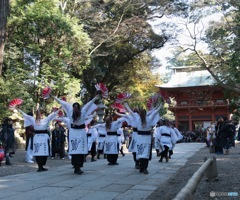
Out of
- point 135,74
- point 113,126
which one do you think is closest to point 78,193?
point 113,126

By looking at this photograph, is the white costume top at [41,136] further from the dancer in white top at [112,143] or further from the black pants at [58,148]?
the black pants at [58,148]

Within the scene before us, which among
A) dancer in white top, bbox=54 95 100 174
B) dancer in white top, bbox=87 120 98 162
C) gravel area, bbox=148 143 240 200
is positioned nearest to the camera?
gravel area, bbox=148 143 240 200

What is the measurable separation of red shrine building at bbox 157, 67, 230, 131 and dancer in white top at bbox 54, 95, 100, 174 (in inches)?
1001

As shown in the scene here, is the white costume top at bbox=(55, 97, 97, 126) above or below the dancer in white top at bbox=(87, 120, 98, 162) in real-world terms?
above

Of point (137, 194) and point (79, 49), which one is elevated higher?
point (79, 49)

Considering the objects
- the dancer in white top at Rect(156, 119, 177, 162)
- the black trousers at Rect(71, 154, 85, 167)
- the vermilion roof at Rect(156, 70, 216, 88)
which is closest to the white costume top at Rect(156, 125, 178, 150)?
the dancer in white top at Rect(156, 119, 177, 162)

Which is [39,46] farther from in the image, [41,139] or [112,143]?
[41,139]

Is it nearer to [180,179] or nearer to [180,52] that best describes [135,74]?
[180,52]

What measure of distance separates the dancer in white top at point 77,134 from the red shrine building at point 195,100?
83.4 feet

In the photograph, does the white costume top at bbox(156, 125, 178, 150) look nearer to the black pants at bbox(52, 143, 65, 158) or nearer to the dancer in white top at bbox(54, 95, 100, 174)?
the dancer in white top at bbox(54, 95, 100, 174)

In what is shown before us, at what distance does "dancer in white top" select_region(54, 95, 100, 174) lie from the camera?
8.01 m

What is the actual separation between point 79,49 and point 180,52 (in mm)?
9516

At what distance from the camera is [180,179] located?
24.7 feet

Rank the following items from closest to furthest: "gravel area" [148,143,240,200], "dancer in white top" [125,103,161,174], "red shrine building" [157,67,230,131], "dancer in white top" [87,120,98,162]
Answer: "gravel area" [148,143,240,200], "dancer in white top" [125,103,161,174], "dancer in white top" [87,120,98,162], "red shrine building" [157,67,230,131]
